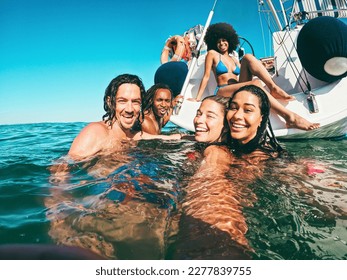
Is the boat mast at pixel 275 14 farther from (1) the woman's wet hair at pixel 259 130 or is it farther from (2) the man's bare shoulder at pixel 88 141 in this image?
(2) the man's bare shoulder at pixel 88 141

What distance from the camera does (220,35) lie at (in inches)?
207

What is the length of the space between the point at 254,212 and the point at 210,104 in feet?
5.02

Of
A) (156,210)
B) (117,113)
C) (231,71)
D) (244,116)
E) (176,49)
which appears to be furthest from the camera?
(176,49)

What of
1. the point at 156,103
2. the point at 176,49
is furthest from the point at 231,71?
the point at 176,49

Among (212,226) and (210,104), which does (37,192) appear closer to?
(212,226)

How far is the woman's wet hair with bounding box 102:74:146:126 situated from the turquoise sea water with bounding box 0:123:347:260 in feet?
2.14

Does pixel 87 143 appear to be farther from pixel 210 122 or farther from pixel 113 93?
pixel 210 122

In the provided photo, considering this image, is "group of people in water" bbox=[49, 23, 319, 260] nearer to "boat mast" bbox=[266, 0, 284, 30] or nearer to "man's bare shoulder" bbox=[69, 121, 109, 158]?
"man's bare shoulder" bbox=[69, 121, 109, 158]

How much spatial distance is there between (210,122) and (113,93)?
1329 mm

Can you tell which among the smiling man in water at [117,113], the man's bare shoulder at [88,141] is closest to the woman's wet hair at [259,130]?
the smiling man in water at [117,113]

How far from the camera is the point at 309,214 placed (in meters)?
1.71

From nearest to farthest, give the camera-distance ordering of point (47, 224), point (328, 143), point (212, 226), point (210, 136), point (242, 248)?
1. point (242, 248)
2. point (212, 226)
3. point (47, 224)
4. point (210, 136)
5. point (328, 143)

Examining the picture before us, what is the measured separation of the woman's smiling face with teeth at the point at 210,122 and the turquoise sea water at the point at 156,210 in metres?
0.32
